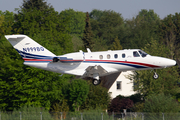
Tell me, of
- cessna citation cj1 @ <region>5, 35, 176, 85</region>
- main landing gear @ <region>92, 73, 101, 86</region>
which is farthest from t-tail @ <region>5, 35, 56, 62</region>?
main landing gear @ <region>92, 73, 101, 86</region>

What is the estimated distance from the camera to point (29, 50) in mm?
32438

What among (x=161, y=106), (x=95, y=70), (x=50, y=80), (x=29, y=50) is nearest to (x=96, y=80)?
(x=95, y=70)

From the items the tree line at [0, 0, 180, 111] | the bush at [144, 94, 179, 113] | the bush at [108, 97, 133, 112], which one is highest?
the tree line at [0, 0, 180, 111]

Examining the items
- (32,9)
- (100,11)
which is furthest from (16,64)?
(100,11)

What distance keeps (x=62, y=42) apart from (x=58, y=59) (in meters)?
35.7

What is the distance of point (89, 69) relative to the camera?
30031mm

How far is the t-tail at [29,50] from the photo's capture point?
3180 centimetres

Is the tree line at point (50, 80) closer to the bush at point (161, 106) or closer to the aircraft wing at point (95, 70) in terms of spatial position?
the bush at point (161, 106)

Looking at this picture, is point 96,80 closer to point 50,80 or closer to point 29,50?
point 29,50

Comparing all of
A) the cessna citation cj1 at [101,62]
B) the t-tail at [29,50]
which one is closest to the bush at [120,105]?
the cessna citation cj1 at [101,62]

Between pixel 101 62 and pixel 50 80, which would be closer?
pixel 101 62

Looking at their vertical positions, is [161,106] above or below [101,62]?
below

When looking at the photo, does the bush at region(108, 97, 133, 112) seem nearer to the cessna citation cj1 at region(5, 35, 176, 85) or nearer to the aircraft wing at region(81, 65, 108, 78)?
the cessna citation cj1 at region(5, 35, 176, 85)

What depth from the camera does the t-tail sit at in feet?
104
